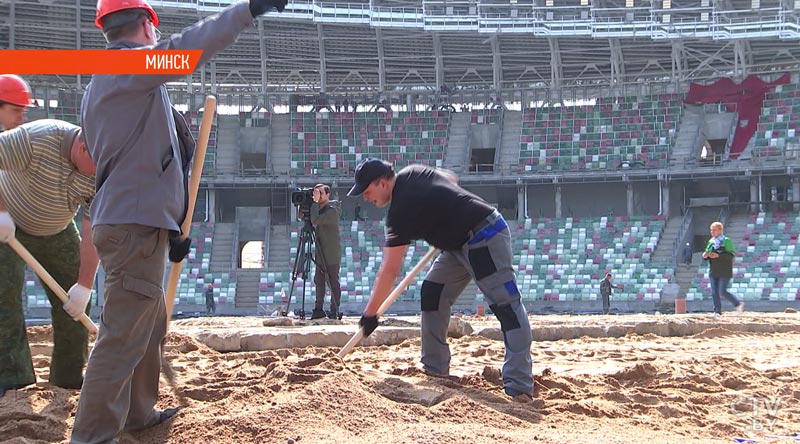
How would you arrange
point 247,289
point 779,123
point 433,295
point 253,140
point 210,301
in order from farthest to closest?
point 253,140 → point 779,123 → point 247,289 → point 210,301 → point 433,295

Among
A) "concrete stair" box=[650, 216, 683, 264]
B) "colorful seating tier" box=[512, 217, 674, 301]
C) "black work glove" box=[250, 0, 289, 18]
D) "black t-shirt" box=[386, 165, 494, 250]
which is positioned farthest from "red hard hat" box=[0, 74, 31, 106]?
"concrete stair" box=[650, 216, 683, 264]

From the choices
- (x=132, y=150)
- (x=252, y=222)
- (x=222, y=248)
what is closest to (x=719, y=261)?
(x=132, y=150)

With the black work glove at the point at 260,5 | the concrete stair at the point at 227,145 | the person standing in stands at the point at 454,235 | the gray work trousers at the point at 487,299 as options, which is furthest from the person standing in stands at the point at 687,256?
the black work glove at the point at 260,5

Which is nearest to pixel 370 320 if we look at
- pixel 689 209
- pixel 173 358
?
pixel 173 358

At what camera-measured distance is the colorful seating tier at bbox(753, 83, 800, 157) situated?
2872cm

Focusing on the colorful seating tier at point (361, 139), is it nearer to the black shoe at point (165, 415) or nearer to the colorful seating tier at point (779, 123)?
the colorful seating tier at point (779, 123)

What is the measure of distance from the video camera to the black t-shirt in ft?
19.8

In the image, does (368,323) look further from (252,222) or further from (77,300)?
(252,222)

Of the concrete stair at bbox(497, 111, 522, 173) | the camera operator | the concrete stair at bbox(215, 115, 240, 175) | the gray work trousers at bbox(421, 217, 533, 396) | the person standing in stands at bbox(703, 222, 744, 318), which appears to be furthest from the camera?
→ the concrete stair at bbox(215, 115, 240, 175)

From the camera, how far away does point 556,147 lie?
1223 inches

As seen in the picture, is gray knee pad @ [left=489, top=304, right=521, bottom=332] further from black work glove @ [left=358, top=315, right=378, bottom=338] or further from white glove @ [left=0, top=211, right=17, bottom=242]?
white glove @ [left=0, top=211, right=17, bottom=242]

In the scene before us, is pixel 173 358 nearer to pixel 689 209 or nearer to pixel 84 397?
pixel 84 397

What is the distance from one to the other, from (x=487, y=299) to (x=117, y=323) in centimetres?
242

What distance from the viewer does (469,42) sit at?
3241cm
